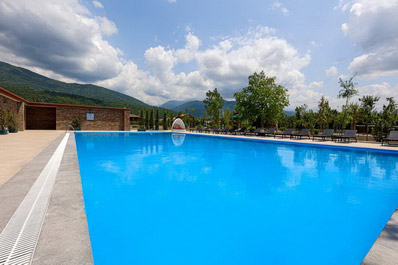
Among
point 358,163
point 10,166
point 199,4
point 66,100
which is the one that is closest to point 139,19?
point 199,4

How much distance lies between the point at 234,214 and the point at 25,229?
117 inches

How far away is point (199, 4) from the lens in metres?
13.4

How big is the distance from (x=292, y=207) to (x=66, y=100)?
69.9m

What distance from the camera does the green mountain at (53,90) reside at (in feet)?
184

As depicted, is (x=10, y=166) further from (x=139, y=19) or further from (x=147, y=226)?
(x=139, y=19)

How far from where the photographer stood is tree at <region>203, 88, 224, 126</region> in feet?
116

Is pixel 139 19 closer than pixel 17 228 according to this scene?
No

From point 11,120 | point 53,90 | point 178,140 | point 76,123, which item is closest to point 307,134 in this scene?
point 178,140

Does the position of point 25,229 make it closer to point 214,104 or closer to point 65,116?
point 65,116

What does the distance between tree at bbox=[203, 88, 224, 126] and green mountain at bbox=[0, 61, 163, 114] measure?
39.8 meters

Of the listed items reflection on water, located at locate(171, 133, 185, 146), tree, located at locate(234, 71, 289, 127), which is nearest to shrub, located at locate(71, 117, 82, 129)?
reflection on water, located at locate(171, 133, 185, 146)

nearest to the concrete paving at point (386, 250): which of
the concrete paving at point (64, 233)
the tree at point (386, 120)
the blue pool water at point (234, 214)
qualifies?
the blue pool water at point (234, 214)

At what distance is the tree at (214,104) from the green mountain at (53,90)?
39825mm

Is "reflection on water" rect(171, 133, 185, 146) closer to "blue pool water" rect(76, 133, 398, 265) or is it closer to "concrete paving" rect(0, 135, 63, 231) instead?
"blue pool water" rect(76, 133, 398, 265)
